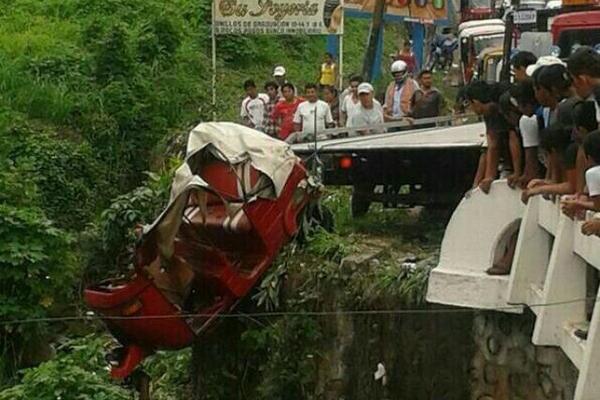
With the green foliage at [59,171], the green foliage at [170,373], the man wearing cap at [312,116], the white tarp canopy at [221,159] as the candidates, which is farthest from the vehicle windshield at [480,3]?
the white tarp canopy at [221,159]

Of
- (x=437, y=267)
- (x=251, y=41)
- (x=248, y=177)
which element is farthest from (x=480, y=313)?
(x=251, y=41)

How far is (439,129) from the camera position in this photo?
13258mm

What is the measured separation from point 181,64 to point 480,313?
14164mm

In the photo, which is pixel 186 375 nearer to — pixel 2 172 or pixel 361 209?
pixel 361 209

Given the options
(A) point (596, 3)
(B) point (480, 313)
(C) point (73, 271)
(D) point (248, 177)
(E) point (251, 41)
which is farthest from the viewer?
(E) point (251, 41)

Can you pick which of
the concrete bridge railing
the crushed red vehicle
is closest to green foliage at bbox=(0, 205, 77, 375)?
the crushed red vehicle

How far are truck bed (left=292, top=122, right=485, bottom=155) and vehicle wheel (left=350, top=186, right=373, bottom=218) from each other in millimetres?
454

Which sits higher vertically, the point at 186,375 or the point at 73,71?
the point at 73,71

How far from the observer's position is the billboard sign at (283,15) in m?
19.3

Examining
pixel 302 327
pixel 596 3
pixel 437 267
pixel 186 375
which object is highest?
pixel 596 3

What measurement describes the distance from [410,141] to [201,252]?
2170 millimetres

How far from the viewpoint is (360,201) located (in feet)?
42.2

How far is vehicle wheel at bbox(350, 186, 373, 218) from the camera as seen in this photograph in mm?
12625

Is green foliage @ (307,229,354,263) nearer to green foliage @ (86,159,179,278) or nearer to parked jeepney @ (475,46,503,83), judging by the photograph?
green foliage @ (86,159,179,278)
